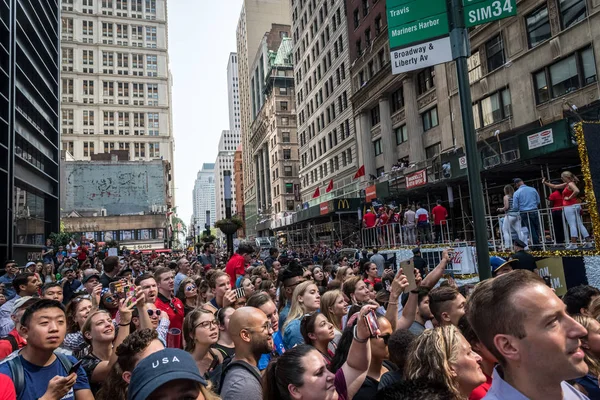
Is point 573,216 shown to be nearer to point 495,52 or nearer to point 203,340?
point 203,340

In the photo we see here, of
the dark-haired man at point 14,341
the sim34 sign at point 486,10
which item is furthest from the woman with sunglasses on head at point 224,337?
the sim34 sign at point 486,10

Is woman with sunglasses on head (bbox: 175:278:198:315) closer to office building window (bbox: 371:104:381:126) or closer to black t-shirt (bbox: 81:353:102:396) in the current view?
black t-shirt (bbox: 81:353:102:396)

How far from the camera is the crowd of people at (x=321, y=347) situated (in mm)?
2049

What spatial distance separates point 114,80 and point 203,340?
111 m

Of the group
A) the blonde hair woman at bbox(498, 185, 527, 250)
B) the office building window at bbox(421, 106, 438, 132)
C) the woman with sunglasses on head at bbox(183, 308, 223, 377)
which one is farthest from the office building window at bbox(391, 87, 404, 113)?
the woman with sunglasses on head at bbox(183, 308, 223, 377)

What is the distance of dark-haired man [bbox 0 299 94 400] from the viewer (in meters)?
3.42

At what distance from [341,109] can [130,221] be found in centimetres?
5244

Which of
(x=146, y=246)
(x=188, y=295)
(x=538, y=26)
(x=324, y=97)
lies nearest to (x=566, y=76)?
(x=538, y=26)

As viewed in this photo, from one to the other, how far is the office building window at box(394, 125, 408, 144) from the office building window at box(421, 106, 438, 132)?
2.55 meters

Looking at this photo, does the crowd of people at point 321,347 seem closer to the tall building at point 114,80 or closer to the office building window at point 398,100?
the office building window at point 398,100

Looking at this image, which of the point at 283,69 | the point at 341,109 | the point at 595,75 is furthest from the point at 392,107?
the point at 283,69

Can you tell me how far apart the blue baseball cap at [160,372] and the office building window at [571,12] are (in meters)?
22.5

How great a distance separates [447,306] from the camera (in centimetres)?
484

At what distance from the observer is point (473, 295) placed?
2330mm
